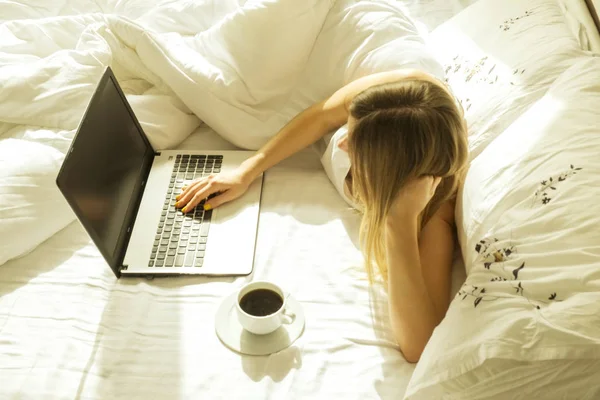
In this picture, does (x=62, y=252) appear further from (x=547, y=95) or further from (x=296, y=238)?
(x=547, y=95)

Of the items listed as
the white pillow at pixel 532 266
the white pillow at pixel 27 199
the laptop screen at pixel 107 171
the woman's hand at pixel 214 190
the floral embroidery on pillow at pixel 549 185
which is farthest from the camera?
the woman's hand at pixel 214 190

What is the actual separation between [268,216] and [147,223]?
0.25 m

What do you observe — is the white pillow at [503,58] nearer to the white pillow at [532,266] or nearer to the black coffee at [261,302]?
the white pillow at [532,266]

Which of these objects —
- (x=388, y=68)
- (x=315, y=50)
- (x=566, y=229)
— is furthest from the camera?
(x=315, y=50)

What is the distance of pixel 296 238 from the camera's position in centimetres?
99

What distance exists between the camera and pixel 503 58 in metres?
0.97

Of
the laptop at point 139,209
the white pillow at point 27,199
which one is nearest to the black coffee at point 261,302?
the laptop at point 139,209

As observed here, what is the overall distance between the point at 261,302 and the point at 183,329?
0.50 ft

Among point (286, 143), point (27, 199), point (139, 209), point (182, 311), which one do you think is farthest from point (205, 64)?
point (182, 311)

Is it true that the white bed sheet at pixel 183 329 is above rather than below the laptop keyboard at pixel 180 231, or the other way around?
below

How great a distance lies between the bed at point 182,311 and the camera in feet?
2.52

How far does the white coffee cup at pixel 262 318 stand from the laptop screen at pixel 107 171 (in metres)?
0.27

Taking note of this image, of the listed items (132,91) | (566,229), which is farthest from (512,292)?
(132,91)

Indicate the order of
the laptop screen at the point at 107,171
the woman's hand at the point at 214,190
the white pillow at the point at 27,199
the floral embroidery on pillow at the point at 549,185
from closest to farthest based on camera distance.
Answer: the floral embroidery on pillow at the point at 549,185 < the laptop screen at the point at 107,171 < the white pillow at the point at 27,199 < the woman's hand at the point at 214,190
